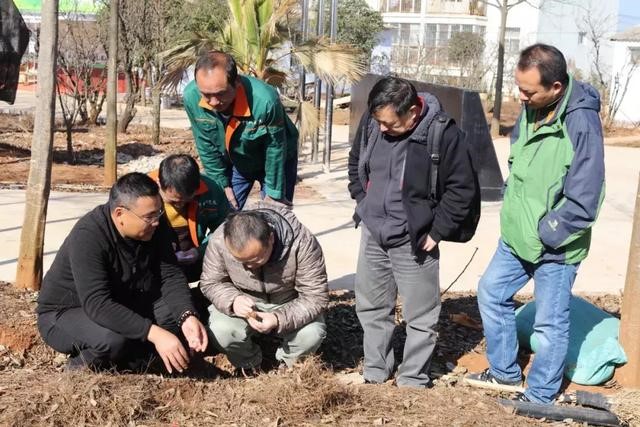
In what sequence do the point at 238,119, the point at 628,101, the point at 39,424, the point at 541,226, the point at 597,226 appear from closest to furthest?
1. the point at 39,424
2. the point at 541,226
3. the point at 238,119
4. the point at 597,226
5. the point at 628,101

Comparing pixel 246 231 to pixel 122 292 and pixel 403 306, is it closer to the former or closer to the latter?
pixel 122 292

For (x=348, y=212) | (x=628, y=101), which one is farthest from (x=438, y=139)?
(x=628, y=101)

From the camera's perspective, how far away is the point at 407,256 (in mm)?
4168

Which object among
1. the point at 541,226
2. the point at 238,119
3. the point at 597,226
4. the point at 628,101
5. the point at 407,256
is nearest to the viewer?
the point at 541,226

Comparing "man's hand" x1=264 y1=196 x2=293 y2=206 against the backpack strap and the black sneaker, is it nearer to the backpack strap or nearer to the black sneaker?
the backpack strap

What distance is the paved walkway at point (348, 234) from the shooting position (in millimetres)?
6992

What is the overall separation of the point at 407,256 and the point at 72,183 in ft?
29.1

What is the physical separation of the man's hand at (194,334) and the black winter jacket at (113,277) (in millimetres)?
105

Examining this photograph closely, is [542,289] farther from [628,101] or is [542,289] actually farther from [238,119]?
[628,101]

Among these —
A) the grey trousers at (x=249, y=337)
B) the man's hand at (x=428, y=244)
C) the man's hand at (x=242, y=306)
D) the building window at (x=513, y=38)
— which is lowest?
the grey trousers at (x=249, y=337)

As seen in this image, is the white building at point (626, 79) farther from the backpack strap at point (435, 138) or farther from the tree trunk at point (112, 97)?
the backpack strap at point (435, 138)

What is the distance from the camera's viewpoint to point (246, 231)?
3934mm

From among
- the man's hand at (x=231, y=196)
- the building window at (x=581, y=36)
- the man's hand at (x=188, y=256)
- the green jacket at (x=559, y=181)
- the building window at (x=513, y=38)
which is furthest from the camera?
the building window at (x=581, y=36)

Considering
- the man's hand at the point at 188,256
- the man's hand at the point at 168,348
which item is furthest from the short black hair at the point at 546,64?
the man's hand at the point at 188,256
